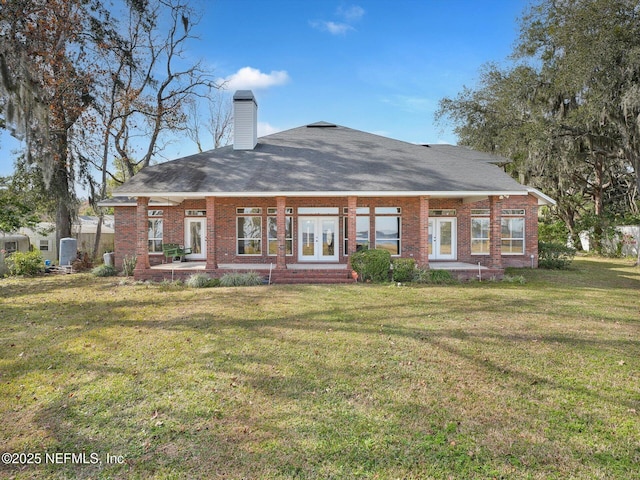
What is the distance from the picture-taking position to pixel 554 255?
15391 mm

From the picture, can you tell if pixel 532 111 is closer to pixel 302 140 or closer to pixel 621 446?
pixel 302 140

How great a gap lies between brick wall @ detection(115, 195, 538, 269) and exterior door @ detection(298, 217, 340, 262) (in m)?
0.21

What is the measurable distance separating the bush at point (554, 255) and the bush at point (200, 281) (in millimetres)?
13826

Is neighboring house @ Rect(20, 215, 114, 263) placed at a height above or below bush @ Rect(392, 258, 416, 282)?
above

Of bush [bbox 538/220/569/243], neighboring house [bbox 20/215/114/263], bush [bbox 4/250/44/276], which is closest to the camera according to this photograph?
bush [bbox 4/250/44/276]

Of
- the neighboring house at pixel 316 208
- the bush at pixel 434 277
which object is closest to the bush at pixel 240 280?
the neighboring house at pixel 316 208

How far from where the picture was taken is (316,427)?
345 centimetres

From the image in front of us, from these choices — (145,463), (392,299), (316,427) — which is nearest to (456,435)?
(316,427)

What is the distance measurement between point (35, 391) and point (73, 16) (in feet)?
60.7

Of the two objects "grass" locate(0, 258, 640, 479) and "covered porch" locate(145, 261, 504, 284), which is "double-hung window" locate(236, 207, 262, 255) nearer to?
"covered porch" locate(145, 261, 504, 284)

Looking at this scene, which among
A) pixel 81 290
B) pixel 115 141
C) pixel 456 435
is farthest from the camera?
pixel 115 141

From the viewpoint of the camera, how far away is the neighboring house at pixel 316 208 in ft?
40.3

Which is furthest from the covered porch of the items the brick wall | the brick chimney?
the brick chimney

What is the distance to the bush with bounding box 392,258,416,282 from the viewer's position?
456 inches
